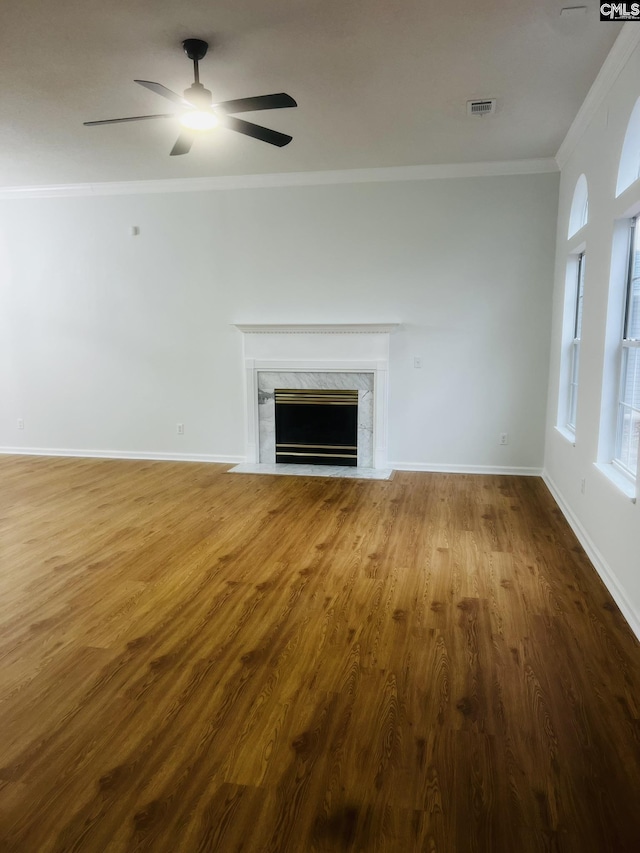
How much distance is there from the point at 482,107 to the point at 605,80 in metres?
0.79

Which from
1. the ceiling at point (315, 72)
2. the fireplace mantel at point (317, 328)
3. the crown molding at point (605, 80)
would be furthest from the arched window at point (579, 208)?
the fireplace mantel at point (317, 328)

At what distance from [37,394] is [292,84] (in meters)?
4.62

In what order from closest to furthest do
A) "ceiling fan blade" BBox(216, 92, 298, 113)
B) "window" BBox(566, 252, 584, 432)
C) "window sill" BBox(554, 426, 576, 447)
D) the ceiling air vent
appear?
"ceiling fan blade" BBox(216, 92, 298, 113) < the ceiling air vent < "window sill" BBox(554, 426, 576, 447) < "window" BBox(566, 252, 584, 432)

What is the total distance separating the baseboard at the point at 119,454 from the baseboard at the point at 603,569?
3.31 metres

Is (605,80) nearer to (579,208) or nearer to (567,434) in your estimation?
(579,208)

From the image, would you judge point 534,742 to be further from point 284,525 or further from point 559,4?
point 559,4

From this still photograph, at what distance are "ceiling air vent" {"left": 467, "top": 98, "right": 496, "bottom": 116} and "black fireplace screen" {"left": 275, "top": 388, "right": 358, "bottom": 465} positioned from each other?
270 centimetres

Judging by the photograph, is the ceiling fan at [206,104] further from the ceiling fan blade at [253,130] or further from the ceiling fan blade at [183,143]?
the ceiling fan blade at [183,143]

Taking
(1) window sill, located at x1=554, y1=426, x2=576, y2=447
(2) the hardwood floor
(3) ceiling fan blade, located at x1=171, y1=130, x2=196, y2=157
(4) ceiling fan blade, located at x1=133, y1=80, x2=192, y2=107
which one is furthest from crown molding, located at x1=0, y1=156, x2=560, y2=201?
(2) the hardwood floor

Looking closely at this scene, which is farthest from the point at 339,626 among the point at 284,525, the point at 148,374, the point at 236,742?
the point at 148,374

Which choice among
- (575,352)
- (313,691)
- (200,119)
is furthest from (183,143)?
(575,352)

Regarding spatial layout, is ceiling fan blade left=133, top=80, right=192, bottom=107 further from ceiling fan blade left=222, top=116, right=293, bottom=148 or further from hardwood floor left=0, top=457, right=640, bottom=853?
hardwood floor left=0, top=457, right=640, bottom=853

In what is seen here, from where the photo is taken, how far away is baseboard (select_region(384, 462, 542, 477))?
5.59m

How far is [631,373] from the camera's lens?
3234mm
